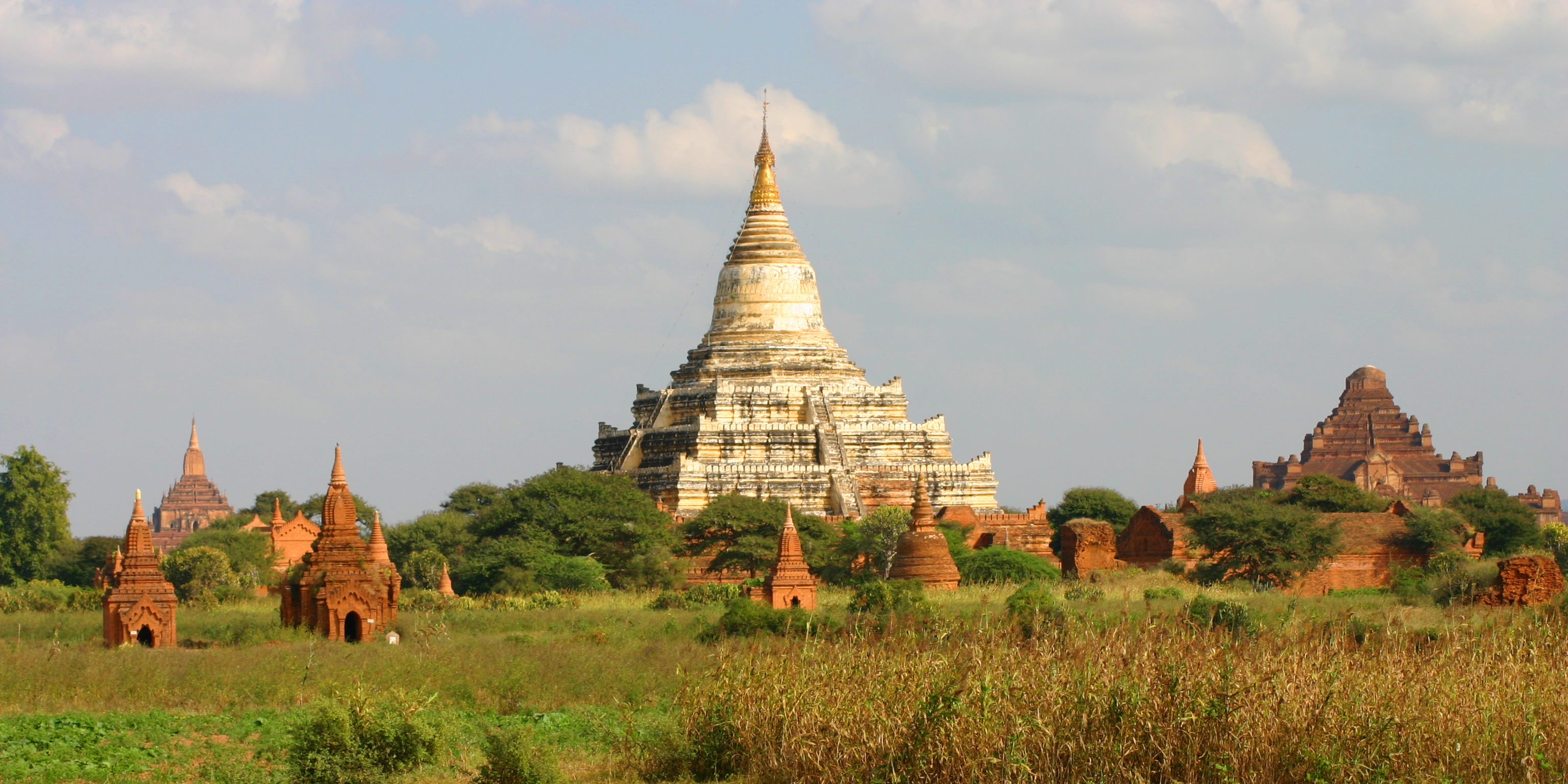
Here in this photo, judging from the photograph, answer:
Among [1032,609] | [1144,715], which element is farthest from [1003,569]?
[1144,715]

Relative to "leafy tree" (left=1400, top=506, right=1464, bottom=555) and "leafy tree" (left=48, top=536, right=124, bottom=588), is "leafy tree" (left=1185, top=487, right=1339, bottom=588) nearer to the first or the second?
"leafy tree" (left=1400, top=506, right=1464, bottom=555)

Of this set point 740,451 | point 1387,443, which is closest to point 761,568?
point 740,451

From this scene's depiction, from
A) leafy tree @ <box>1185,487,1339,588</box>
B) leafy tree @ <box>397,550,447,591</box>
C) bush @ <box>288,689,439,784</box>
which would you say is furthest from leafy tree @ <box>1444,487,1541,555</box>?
bush @ <box>288,689,439,784</box>

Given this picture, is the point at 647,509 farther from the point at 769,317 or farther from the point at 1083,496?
the point at 1083,496

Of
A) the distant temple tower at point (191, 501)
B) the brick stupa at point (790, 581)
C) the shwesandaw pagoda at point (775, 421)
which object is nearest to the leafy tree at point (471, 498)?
the shwesandaw pagoda at point (775, 421)

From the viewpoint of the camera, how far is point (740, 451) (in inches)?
2340

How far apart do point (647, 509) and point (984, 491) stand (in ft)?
40.2

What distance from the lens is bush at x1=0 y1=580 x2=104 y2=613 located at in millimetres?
39844

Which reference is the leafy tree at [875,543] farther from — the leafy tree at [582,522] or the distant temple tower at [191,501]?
the distant temple tower at [191,501]

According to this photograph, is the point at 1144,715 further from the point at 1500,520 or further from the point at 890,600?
the point at 1500,520

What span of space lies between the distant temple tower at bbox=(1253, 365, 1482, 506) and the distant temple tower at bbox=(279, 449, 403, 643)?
251ft

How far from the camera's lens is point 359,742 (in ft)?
65.5

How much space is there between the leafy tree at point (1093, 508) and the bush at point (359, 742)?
44.7m

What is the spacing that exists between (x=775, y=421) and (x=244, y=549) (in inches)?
533
